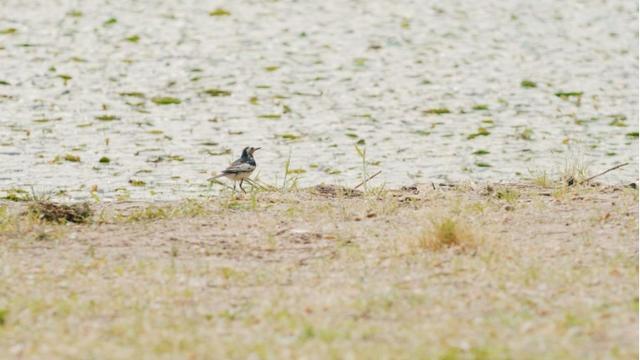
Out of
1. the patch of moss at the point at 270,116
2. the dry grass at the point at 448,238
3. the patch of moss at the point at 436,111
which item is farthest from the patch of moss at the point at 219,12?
the dry grass at the point at 448,238

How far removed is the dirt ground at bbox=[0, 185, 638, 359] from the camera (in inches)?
264

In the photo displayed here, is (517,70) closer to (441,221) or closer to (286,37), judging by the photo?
(286,37)

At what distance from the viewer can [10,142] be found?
13.7 meters

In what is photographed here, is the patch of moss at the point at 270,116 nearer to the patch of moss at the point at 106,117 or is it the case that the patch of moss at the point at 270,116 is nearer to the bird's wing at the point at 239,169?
the patch of moss at the point at 106,117

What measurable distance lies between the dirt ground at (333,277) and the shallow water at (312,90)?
1821 mm

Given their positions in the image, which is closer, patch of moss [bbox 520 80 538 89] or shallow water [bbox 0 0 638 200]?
shallow water [bbox 0 0 638 200]

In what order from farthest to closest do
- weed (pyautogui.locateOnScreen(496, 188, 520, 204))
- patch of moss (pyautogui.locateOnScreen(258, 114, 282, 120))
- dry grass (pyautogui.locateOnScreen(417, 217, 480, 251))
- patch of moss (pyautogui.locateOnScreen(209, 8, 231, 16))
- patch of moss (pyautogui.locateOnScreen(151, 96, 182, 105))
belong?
patch of moss (pyautogui.locateOnScreen(209, 8, 231, 16)) → patch of moss (pyautogui.locateOnScreen(151, 96, 182, 105)) → patch of moss (pyautogui.locateOnScreen(258, 114, 282, 120)) → weed (pyautogui.locateOnScreen(496, 188, 520, 204)) → dry grass (pyautogui.locateOnScreen(417, 217, 480, 251))

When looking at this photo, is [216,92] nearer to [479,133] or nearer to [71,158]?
[479,133]

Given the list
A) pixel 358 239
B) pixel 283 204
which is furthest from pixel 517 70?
pixel 358 239

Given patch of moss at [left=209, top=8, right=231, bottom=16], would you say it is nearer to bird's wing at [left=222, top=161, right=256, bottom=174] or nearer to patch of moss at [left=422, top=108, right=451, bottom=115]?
patch of moss at [left=422, top=108, right=451, bottom=115]

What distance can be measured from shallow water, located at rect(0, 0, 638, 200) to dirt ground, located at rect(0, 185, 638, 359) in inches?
71.7

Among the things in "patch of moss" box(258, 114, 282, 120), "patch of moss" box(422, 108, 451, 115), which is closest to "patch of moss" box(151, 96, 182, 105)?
"patch of moss" box(258, 114, 282, 120)

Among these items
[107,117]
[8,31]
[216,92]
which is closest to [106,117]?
[107,117]

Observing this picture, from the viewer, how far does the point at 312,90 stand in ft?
54.5
